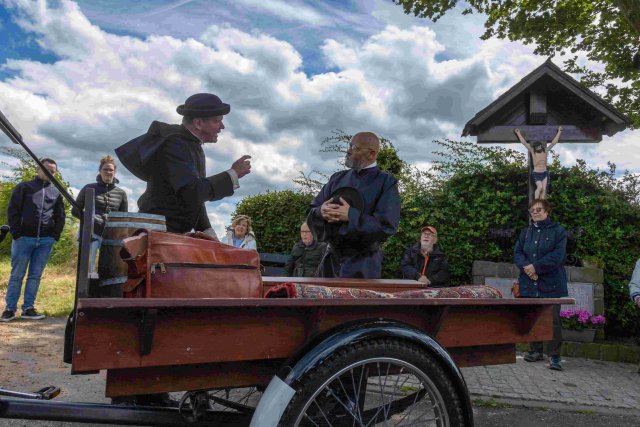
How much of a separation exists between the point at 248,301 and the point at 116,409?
0.77 m

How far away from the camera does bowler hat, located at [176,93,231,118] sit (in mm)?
2754

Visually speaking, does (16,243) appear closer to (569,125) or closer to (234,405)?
(234,405)

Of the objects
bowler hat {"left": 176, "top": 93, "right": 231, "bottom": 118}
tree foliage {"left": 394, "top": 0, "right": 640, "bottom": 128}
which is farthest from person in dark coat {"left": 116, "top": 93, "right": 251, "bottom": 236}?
tree foliage {"left": 394, "top": 0, "right": 640, "bottom": 128}

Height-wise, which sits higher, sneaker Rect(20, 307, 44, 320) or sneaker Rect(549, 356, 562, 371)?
sneaker Rect(20, 307, 44, 320)

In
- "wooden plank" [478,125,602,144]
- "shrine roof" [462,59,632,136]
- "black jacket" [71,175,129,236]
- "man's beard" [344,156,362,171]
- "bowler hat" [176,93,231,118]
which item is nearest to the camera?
"bowler hat" [176,93,231,118]

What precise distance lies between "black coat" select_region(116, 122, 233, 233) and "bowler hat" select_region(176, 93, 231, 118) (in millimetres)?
101

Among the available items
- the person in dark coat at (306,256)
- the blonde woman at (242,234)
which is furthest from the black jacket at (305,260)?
the blonde woman at (242,234)

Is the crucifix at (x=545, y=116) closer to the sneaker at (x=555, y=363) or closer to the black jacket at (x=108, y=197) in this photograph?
the sneaker at (x=555, y=363)

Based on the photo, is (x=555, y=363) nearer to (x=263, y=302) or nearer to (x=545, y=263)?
(x=545, y=263)

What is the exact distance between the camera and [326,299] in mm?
1768

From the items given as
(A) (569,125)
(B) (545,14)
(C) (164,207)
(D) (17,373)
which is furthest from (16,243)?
(B) (545,14)

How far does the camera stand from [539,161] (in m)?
7.87

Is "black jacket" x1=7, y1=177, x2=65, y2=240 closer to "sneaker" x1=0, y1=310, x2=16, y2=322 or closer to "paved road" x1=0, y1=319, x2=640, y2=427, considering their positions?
"sneaker" x1=0, y1=310, x2=16, y2=322

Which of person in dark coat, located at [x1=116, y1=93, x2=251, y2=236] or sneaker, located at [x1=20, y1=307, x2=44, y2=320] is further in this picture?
sneaker, located at [x1=20, y1=307, x2=44, y2=320]
